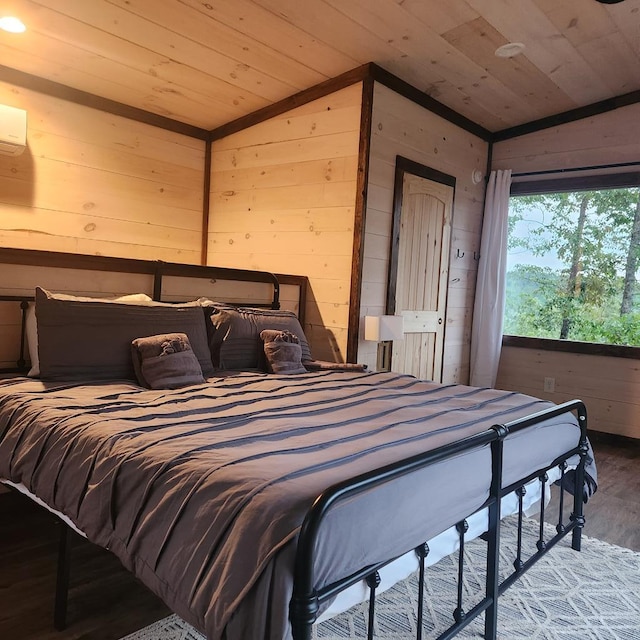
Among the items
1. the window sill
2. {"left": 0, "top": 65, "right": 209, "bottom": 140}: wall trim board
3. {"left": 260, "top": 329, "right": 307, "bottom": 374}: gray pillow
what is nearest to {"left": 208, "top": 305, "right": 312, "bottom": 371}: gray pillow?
{"left": 260, "top": 329, "right": 307, "bottom": 374}: gray pillow

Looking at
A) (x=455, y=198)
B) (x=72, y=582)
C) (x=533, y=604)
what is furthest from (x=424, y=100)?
Answer: (x=72, y=582)

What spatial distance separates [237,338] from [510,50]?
2.43 m

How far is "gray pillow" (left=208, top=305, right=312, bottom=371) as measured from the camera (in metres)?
2.99

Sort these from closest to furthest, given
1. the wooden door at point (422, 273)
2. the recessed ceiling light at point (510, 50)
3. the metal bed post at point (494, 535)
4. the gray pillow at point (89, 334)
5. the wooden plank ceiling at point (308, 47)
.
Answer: the metal bed post at point (494, 535) → the gray pillow at point (89, 334) → the wooden plank ceiling at point (308, 47) → the recessed ceiling light at point (510, 50) → the wooden door at point (422, 273)

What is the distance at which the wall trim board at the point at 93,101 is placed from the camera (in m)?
3.60

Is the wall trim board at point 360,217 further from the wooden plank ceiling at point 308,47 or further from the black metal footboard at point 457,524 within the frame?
the black metal footboard at point 457,524

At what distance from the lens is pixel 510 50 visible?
3404 millimetres

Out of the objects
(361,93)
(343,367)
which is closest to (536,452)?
(343,367)

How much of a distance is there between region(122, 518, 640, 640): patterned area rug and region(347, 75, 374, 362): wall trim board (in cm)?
156

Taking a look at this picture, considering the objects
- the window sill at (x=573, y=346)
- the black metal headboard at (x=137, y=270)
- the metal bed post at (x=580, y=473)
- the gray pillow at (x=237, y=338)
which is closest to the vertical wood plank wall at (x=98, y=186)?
the black metal headboard at (x=137, y=270)

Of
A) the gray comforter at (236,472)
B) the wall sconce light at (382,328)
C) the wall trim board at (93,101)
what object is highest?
the wall trim board at (93,101)

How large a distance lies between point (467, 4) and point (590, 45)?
1019mm

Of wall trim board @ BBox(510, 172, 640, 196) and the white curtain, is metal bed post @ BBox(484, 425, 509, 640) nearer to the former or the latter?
the white curtain

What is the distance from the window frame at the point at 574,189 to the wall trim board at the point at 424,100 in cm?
54
